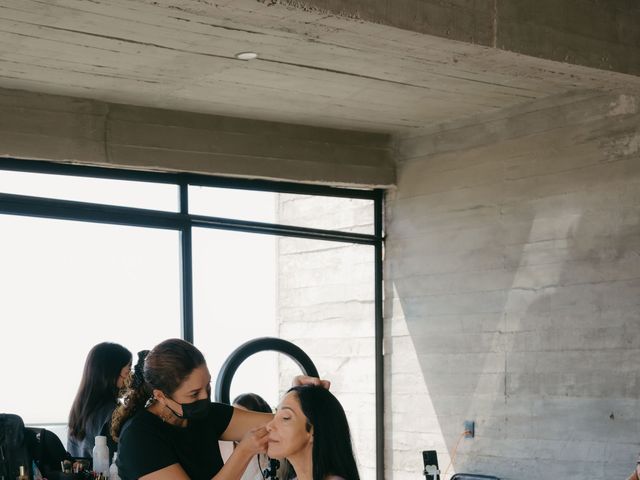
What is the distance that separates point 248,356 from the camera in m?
6.48

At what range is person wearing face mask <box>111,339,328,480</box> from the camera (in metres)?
3.48

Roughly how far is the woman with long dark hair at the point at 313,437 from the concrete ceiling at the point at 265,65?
1.55 m

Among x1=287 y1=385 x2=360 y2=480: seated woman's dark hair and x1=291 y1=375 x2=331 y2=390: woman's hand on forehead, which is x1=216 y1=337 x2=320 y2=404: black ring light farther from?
x1=287 y1=385 x2=360 y2=480: seated woman's dark hair

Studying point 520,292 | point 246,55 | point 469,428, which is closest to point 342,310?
point 469,428

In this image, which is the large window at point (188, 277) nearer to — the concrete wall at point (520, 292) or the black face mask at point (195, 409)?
the concrete wall at point (520, 292)

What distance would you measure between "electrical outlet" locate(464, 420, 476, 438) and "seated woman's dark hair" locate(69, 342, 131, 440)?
8.02 ft

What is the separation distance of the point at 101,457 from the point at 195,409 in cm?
96

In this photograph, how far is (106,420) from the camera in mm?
4957

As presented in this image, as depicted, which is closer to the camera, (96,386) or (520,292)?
(96,386)

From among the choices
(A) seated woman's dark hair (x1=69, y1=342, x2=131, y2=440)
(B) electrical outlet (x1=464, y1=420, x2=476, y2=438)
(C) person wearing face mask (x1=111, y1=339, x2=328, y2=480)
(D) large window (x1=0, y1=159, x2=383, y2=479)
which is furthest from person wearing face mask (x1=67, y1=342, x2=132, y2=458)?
(B) electrical outlet (x1=464, y1=420, x2=476, y2=438)

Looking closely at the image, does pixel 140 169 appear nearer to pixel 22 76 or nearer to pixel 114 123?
pixel 114 123

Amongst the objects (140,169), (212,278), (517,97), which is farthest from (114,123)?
(517,97)

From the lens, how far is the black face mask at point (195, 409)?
3646mm

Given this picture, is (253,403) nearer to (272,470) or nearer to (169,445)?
(272,470)
